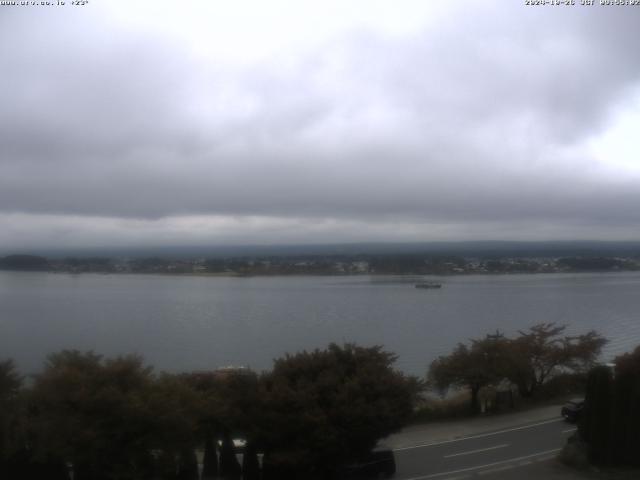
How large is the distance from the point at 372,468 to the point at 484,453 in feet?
Result: 9.51

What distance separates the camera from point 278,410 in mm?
12055

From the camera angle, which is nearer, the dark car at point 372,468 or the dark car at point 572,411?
the dark car at point 372,468

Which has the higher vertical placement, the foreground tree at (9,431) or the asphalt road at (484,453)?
the foreground tree at (9,431)

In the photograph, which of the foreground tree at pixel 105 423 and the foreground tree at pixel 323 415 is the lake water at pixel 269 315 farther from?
the foreground tree at pixel 323 415

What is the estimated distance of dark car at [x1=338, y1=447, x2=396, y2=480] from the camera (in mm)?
12273

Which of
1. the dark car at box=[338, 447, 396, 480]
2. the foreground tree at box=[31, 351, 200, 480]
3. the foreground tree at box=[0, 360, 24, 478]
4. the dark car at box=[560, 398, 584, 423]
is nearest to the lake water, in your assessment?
the foreground tree at box=[0, 360, 24, 478]

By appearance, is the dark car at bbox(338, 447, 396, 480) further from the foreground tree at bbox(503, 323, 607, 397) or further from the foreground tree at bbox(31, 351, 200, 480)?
the foreground tree at bbox(503, 323, 607, 397)

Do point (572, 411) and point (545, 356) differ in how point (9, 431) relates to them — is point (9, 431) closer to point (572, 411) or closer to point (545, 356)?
point (572, 411)

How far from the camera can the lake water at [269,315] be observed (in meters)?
31.2

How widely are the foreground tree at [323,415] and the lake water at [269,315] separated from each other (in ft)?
37.9

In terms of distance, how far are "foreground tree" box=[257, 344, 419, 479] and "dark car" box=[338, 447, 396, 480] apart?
0.67 feet

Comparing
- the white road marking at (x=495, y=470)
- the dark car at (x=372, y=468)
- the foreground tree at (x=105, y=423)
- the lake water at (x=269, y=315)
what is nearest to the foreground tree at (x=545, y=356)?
the lake water at (x=269, y=315)

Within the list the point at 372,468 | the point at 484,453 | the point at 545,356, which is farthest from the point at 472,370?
the point at 372,468

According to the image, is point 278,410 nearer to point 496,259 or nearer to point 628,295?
point 628,295
